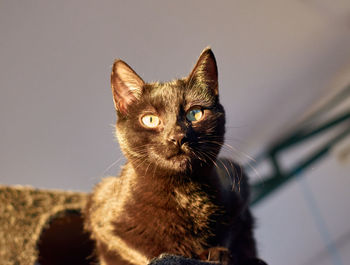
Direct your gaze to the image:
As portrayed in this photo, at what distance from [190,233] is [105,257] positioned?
28 centimetres

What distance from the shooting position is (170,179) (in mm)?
816

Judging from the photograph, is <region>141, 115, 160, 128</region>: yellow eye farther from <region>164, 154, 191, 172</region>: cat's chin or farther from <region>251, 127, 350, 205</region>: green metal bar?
<region>251, 127, 350, 205</region>: green metal bar

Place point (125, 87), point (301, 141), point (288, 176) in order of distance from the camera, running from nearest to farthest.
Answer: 1. point (125, 87)
2. point (288, 176)
3. point (301, 141)

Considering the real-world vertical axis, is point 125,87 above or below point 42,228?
above

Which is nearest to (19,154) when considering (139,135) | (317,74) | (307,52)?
(139,135)

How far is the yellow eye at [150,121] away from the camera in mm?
813

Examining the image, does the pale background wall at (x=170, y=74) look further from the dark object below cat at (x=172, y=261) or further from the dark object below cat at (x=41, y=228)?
the dark object below cat at (x=172, y=261)

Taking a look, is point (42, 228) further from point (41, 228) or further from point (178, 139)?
point (178, 139)

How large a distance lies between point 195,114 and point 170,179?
18 cm

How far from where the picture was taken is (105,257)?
35.7 inches

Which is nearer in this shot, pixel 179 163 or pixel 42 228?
pixel 179 163

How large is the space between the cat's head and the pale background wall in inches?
6.0

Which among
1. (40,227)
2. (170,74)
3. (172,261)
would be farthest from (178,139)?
(170,74)

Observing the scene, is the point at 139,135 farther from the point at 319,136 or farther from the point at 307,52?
the point at 319,136
